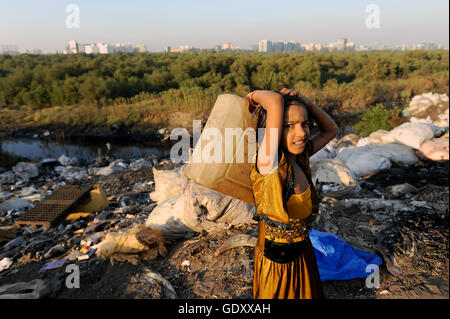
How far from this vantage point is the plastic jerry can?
115 cm

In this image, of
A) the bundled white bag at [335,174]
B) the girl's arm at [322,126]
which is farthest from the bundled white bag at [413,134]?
the girl's arm at [322,126]

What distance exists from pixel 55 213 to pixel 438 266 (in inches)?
173

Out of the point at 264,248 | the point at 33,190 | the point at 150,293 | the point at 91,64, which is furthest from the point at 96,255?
the point at 91,64

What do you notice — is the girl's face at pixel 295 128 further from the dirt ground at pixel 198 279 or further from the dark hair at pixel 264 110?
the dirt ground at pixel 198 279

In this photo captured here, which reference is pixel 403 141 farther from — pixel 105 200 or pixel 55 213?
pixel 55 213

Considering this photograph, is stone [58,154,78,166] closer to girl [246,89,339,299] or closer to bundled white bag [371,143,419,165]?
bundled white bag [371,143,419,165]

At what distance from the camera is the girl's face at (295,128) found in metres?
1.01

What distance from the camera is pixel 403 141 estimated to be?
16.5 ft

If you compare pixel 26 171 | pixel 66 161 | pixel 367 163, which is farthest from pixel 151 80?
pixel 367 163

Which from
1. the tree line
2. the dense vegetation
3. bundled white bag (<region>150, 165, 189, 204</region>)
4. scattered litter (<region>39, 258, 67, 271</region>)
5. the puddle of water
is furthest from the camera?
the tree line

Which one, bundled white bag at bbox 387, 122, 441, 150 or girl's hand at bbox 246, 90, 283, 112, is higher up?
girl's hand at bbox 246, 90, 283, 112

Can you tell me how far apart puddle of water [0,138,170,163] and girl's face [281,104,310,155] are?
7657 mm

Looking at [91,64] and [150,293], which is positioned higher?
[91,64]

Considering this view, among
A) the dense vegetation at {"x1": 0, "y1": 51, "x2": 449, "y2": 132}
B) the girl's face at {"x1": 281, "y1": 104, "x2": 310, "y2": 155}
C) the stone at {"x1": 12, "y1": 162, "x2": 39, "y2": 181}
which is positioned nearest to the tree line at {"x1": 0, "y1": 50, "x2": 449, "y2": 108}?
the dense vegetation at {"x1": 0, "y1": 51, "x2": 449, "y2": 132}
